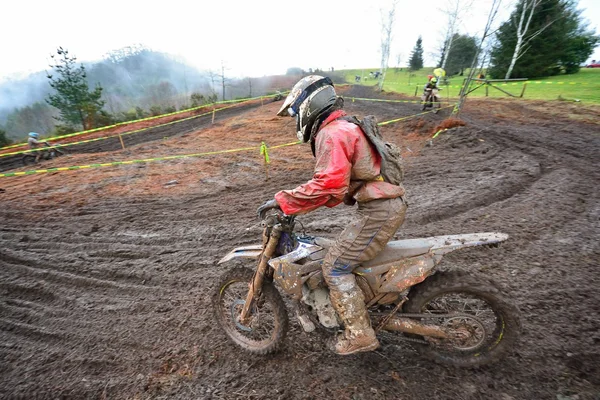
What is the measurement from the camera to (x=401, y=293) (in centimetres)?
268

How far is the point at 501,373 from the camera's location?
8.43 ft

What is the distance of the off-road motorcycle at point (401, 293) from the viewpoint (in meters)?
2.41

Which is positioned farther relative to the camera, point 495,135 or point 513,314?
point 495,135

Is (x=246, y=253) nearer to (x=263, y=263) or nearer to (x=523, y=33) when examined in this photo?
(x=263, y=263)

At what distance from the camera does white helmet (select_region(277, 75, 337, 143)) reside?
7.82ft

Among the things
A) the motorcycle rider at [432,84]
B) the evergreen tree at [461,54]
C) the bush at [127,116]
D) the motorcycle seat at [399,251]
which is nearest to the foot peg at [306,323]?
the motorcycle seat at [399,251]

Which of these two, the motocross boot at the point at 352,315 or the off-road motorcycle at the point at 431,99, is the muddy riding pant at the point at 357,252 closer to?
the motocross boot at the point at 352,315

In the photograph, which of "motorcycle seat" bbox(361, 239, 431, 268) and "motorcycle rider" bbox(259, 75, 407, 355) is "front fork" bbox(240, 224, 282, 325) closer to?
"motorcycle rider" bbox(259, 75, 407, 355)

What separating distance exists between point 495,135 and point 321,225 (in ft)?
29.4

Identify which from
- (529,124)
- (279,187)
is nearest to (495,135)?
(529,124)

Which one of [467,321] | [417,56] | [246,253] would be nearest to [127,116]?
[246,253]

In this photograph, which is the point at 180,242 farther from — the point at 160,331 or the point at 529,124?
the point at 529,124

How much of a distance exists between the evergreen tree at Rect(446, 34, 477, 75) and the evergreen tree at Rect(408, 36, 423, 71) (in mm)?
16001

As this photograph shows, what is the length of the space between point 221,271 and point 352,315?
2645mm
